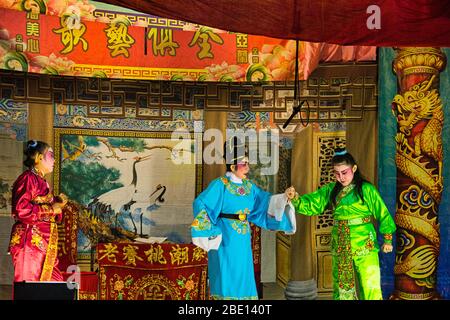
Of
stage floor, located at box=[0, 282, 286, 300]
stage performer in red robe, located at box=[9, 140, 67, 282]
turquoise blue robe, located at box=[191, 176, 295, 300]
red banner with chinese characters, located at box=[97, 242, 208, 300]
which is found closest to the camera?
stage performer in red robe, located at box=[9, 140, 67, 282]

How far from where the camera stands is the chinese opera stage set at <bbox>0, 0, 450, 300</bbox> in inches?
274

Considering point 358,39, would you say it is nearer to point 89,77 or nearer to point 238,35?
point 238,35

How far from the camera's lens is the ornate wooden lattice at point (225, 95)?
7.42 meters

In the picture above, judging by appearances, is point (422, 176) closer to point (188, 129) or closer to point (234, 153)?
point (234, 153)

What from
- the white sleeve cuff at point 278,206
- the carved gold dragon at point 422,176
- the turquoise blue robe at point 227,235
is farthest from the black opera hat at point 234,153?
the carved gold dragon at point 422,176

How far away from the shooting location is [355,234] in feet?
21.1

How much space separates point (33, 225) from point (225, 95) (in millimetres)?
2314

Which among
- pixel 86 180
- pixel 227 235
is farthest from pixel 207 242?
pixel 86 180

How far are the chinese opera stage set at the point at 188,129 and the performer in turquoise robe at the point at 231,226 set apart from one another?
0.48m

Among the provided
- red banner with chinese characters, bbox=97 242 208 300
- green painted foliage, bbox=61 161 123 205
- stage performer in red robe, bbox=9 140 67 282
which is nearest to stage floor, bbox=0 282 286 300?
stage performer in red robe, bbox=9 140 67 282

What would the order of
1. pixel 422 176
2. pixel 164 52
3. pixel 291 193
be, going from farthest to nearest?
pixel 164 52 → pixel 422 176 → pixel 291 193

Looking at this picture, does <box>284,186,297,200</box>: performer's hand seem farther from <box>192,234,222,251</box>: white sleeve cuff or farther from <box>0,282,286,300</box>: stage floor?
<box>0,282,286,300</box>: stage floor

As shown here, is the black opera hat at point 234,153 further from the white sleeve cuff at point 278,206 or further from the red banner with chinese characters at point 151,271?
the red banner with chinese characters at point 151,271

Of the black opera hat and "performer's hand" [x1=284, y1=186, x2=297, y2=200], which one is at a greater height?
the black opera hat
